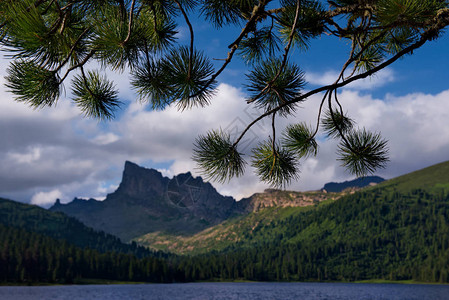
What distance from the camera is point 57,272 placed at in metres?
190

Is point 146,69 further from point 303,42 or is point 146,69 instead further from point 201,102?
point 303,42

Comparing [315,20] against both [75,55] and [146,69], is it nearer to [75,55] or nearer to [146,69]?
[146,69]

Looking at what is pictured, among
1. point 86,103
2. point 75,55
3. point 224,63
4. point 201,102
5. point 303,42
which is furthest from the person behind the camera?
point 303,42

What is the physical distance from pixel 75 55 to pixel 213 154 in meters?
2.58

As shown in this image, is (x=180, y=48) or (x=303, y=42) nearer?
(x=180, y=48)

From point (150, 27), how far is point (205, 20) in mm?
1024

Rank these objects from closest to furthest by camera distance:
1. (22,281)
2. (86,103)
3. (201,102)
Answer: (201,102), (86,103), (22,281)

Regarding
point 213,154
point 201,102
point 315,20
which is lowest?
point 213,154

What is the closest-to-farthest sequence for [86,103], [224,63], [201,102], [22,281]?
[224,63] < [201,102] < [86,103] < [22,281]

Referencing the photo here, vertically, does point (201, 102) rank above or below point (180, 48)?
below

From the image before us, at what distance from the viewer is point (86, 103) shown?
6809 mm

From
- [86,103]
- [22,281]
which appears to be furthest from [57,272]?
[86,103]

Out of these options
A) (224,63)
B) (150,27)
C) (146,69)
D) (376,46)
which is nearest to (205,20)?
(150,27)

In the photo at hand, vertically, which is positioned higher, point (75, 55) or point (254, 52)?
point (254, 52)
